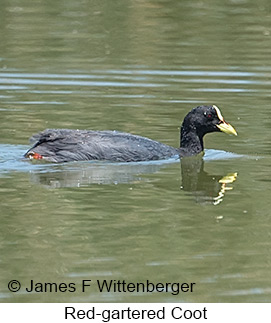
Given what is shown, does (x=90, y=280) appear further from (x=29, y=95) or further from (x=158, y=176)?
(x=29, y=95)

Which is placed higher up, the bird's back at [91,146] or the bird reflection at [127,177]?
the bird's back at [91,146]

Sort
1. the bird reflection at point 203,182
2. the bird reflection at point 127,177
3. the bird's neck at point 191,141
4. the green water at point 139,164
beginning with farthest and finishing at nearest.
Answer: the bird's neck at point 191,141 → the bird reflection at point 127,177 → the bird reflection at point 203,182 → the green water at point 139,164

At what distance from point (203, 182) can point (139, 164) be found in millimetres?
908

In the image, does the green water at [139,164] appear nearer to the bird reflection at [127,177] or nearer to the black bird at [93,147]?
the bird reflection at [127,177]

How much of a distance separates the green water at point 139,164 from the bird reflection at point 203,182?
3 centimetres

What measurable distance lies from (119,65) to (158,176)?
7.42 metres

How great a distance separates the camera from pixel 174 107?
15633 mm

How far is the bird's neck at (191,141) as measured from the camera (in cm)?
1314

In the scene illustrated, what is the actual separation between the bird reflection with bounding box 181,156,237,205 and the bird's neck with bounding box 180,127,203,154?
0.25m

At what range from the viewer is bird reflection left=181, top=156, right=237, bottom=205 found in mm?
11055

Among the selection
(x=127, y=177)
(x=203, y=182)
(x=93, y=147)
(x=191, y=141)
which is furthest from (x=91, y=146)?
(x=191, y=141)

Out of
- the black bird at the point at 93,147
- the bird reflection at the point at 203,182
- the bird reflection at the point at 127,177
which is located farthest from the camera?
the black bird at the point at 93,147

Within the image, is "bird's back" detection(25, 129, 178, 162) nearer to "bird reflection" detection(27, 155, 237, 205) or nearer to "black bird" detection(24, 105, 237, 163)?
"black bird" detection(24, 105, 237, 163)

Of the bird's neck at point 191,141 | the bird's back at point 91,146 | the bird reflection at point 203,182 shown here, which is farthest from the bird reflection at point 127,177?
the bird's neck at point 191,141
